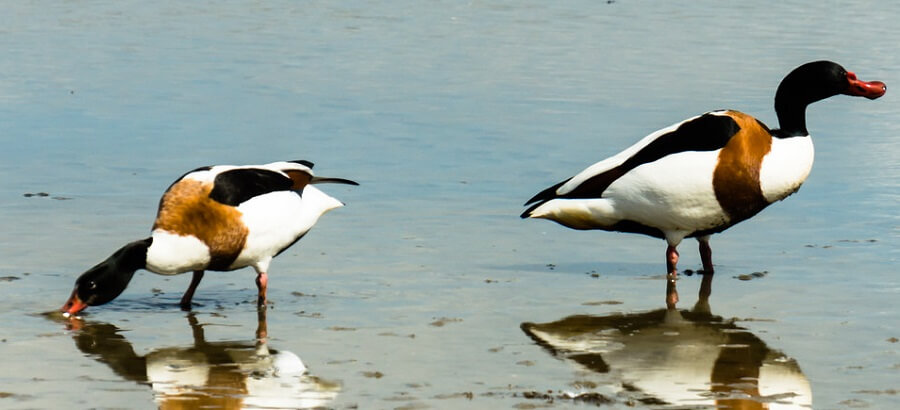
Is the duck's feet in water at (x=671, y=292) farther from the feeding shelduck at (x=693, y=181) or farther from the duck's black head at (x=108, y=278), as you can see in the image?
the duck's black head at (x=108, y=278)

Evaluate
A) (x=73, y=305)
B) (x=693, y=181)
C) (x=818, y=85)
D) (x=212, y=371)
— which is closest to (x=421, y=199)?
(x=693, y=181)

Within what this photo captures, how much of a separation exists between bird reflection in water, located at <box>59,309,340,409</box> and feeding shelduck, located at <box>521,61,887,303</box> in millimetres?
2607

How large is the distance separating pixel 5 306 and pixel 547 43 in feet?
46.3

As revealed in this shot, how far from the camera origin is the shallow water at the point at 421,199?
7547mm

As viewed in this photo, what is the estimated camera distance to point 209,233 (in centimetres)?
873

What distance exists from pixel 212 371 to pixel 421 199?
5011 millimetres

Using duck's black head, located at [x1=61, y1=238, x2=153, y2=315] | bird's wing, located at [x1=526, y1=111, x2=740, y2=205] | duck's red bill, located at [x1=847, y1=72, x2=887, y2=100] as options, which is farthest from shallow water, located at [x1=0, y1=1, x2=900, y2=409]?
duck's red bill, located at [x1=847, y1=72, x2=887, y2=100]

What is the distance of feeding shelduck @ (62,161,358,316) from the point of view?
28.5ft

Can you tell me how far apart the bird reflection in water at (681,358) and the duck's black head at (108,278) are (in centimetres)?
218

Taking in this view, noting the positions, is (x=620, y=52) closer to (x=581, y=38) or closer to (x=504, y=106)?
(x=581, y=38)

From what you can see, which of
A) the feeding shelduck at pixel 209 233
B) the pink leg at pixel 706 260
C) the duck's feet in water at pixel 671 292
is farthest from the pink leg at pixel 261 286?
the pink leg at pixel 706 260

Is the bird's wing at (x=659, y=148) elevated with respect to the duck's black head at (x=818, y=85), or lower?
lower

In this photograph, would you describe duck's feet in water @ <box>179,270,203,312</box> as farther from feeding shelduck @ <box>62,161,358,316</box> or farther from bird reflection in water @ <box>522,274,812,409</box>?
bird reflection in water @ <box>522,274,812,409</box>

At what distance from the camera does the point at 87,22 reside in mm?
23594
